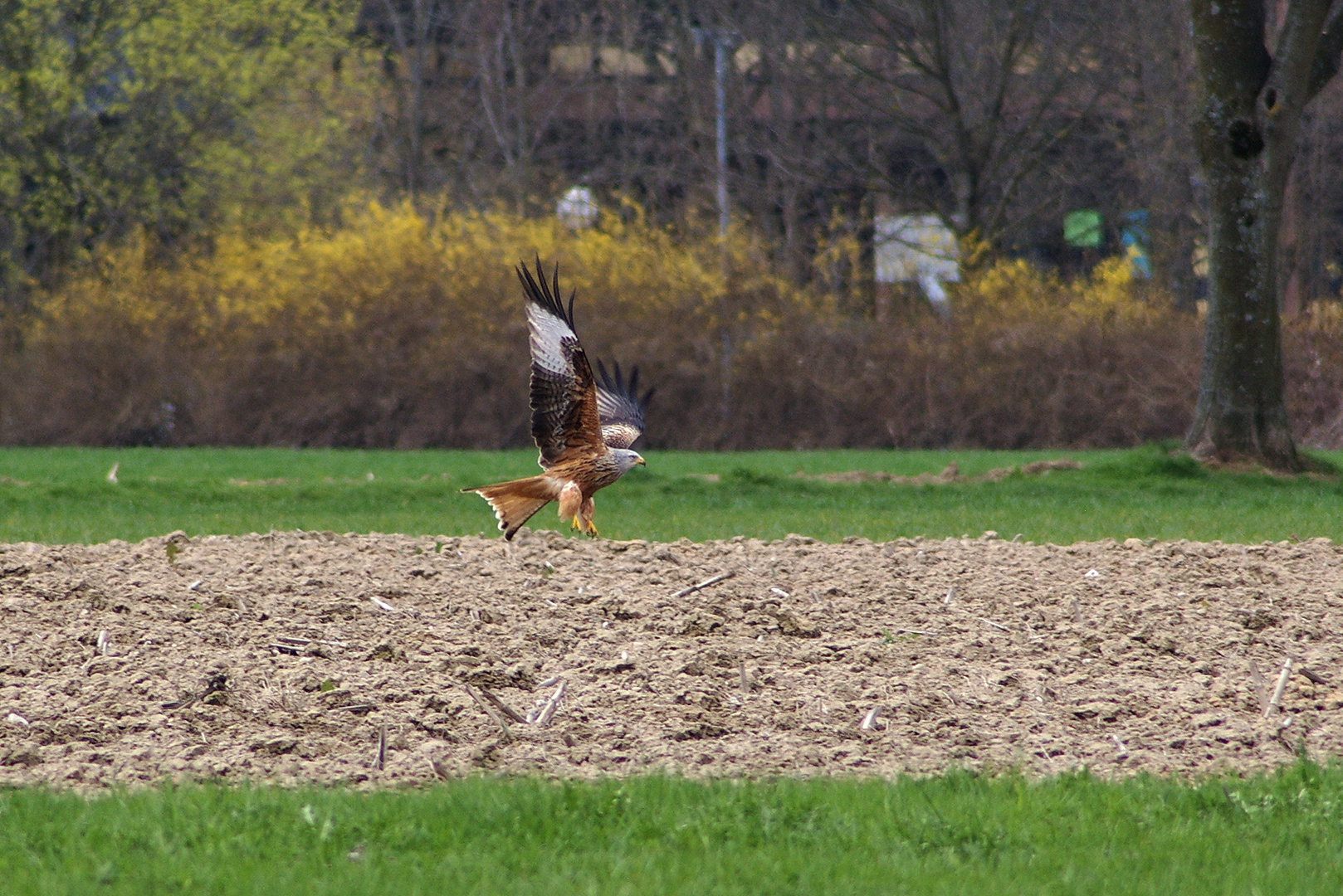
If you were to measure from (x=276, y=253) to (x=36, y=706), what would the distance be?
19.6 meters

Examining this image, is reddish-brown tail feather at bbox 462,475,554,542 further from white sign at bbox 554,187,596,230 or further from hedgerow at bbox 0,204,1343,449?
white sign at bbox 554,187,596,230

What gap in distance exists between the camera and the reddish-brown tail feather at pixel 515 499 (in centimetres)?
755

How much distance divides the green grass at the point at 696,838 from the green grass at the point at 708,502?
237 inches

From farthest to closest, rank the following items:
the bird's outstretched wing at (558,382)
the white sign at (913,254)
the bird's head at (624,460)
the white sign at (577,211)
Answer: the white sign at (913,254) → the white sign at (577,211) → the bird's head at (624,460) → the bird's outstretched wing at (558,382)

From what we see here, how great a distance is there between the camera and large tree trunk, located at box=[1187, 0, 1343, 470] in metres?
14.2

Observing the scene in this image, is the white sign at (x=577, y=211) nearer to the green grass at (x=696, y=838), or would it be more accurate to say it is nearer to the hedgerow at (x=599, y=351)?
the hedgerow at (x=599, y=351)

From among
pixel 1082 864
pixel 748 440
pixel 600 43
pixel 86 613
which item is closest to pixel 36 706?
pixel 86 613

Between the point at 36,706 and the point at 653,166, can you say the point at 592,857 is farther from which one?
the point at 653,166

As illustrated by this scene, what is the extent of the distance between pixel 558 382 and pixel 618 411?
1.80 m

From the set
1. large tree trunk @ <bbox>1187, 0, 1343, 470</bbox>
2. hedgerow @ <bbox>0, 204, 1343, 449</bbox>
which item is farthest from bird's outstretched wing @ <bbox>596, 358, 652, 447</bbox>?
hedgerow @ <bbox>0, 204, 1343, 449</bbox>

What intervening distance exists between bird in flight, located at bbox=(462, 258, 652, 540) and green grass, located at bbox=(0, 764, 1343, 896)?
2.94 meters

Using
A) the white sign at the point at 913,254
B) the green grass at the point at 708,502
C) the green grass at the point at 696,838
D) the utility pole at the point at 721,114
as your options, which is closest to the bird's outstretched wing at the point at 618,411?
the green grass at the point at 708,502

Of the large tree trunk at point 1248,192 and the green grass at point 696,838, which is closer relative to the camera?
the green grass at point 696,838

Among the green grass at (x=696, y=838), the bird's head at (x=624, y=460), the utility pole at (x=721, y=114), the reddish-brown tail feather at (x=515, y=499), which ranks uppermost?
the utility pole at (x=721, y=114)
